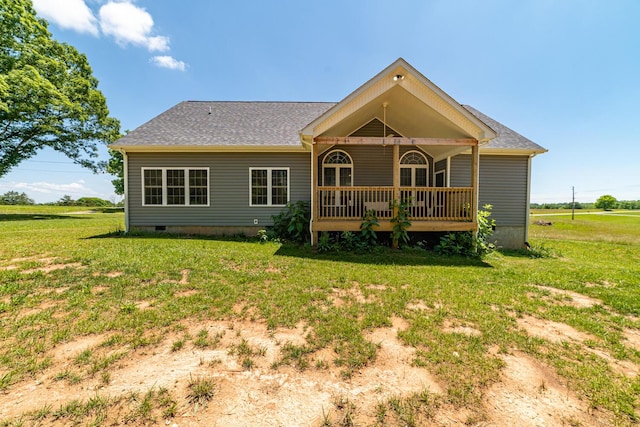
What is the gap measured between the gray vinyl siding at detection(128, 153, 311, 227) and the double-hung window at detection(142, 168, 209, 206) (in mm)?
153

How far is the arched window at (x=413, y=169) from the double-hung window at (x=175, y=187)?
24.7ft

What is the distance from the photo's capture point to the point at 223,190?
1000 centimetres

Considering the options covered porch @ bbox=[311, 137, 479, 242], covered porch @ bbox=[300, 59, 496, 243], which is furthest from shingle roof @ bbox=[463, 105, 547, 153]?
covered porch @ bbox=[311, 137, 479, 242]

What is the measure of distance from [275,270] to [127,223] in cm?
751

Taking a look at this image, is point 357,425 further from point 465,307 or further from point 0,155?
point 0,155

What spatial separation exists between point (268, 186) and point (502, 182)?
885 centimetres

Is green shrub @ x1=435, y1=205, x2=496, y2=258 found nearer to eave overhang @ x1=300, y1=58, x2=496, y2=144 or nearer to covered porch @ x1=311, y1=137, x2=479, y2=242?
covered porch @ x1=311, y1=137, x2=479, y2=242

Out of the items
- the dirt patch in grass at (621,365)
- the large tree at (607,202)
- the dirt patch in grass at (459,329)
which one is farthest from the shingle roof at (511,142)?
the large tree at (607,202)

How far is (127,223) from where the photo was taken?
9.83 m

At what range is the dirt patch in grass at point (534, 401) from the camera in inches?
78.0

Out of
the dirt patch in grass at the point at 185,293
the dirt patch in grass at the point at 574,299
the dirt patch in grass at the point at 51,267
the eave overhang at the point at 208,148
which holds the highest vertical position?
the eave overhang at the point at 208,148

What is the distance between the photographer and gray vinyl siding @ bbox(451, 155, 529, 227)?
33.3 feet

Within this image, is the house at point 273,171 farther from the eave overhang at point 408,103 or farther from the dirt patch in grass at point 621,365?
the dirt patch in grass at point 621,365

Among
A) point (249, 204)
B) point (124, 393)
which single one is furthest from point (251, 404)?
point (249, 204)
